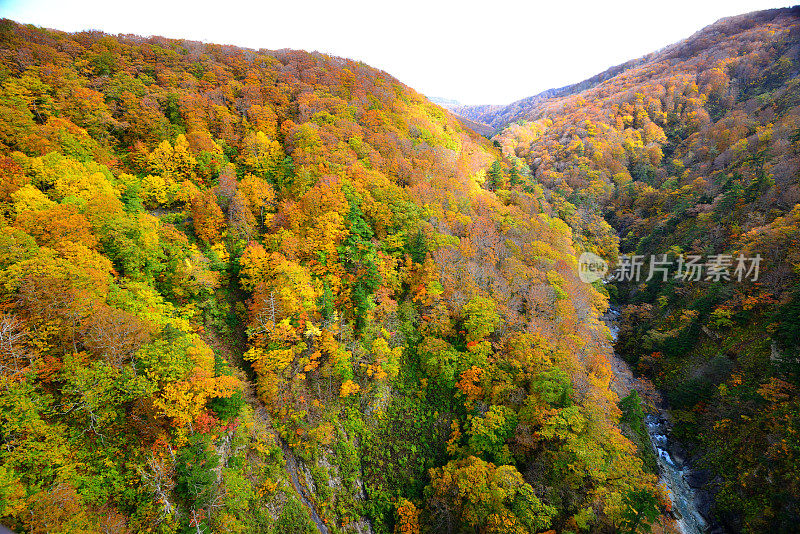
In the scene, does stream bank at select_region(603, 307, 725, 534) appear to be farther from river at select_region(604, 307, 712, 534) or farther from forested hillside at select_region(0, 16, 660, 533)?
forested hillside at select_region(0, 16, 660, 533)

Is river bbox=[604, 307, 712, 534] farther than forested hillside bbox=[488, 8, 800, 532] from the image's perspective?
Yes

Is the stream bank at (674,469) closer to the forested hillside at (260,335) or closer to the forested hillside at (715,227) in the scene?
the forested hillside at (715,227)

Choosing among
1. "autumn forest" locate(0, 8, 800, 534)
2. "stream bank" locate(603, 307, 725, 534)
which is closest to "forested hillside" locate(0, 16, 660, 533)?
"autumn forest" locate(0, 8, 800, 534)

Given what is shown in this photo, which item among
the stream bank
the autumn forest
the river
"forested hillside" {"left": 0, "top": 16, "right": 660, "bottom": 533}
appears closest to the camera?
"forested hillside" {"left": 0, "top": 16, "right": 660, "bottom": 533}

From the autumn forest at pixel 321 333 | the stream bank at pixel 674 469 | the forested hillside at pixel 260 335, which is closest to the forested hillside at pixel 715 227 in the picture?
the autumn forest at pixel 321 333

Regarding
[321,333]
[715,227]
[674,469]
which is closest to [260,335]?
[321,333]

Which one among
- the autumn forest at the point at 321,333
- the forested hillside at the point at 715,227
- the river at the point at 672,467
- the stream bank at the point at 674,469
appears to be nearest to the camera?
the autumn forest at the point at 321,333
